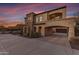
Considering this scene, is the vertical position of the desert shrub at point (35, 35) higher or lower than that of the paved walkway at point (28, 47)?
higher

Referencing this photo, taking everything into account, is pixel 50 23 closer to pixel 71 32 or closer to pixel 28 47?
pixel 71 32

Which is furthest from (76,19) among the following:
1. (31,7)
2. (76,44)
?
(31,7)

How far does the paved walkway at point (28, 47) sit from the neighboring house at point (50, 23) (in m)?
0.23

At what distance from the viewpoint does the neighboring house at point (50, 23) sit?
242cm

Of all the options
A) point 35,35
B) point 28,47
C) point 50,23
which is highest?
point 50,23

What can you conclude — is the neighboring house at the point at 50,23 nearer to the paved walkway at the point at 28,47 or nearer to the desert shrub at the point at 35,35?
the desert shrub at the point at 35,35

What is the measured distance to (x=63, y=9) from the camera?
2.53 metres

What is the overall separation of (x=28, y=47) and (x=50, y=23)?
774 mm

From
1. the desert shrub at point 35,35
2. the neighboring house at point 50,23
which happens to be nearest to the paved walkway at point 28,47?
the desert shrub at point 35,35

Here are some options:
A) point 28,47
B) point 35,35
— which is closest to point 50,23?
point 35,35

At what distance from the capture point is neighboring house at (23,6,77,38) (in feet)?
7.94

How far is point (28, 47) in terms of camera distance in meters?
2.54
